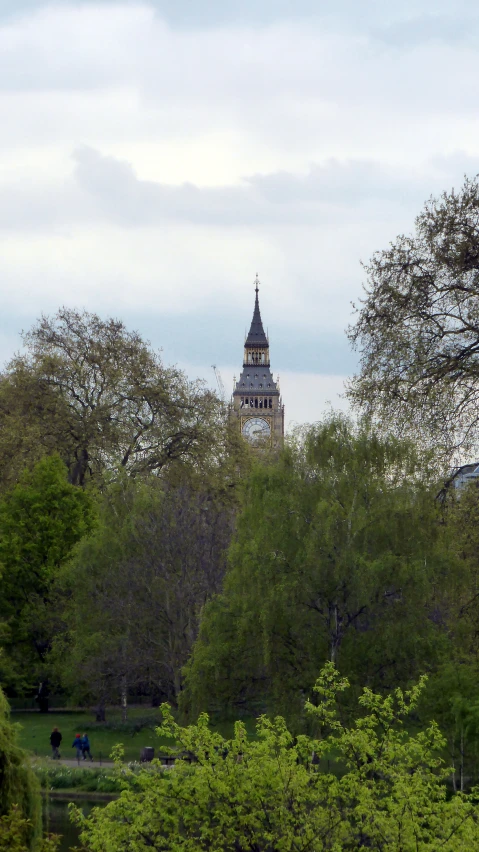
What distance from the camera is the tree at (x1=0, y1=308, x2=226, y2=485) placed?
58.9 m

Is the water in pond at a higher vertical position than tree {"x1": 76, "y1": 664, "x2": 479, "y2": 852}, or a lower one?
lower

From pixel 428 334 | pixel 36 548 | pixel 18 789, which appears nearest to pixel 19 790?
pixel 18 789

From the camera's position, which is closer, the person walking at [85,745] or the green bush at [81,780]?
the green bush at [81,780]

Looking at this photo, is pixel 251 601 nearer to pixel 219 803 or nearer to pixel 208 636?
pixel 208 636

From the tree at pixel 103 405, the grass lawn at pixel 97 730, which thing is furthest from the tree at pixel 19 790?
the tree at pixel 103 405

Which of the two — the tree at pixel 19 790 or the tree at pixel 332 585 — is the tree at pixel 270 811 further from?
the tree at pixel 332 585

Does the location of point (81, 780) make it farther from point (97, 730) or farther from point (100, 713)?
point (100, 713)

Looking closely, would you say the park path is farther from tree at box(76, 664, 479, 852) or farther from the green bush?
tree at box(76, 664, 479, 852)

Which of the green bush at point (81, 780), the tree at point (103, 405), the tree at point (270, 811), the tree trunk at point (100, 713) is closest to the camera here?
the tree at point (270, 811)

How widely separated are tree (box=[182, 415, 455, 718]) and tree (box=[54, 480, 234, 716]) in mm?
7742

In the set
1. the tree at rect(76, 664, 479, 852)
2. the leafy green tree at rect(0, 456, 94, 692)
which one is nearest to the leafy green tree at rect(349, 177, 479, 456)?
the tree at rect(76, 664, 479, 852)

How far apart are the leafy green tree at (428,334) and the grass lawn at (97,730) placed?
1807 centimetres

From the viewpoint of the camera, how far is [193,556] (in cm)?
4697

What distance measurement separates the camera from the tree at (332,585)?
3416 centimetres
